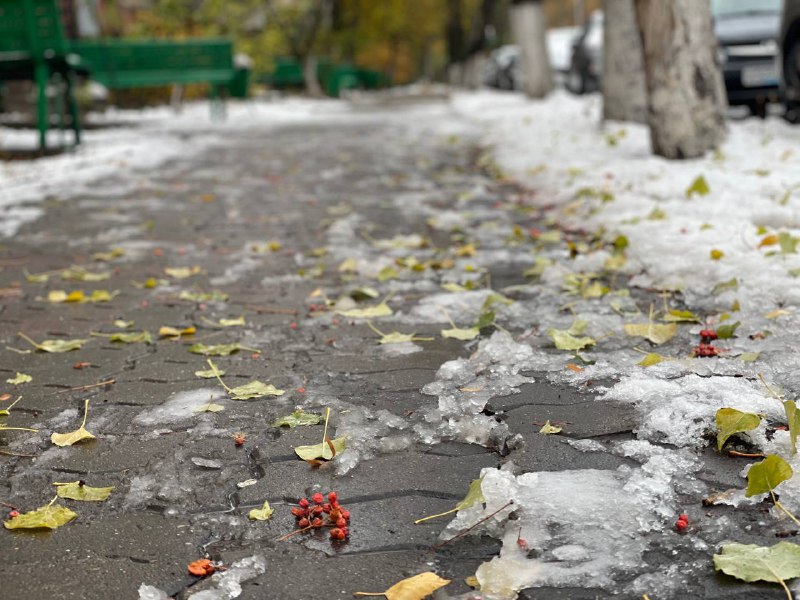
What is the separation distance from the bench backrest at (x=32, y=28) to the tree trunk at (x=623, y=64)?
594 cm

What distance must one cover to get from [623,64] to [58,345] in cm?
754

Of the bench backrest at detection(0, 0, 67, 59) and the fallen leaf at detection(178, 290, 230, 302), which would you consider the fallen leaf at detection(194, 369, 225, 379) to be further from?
the bench backrest at detection(0, 0, 67, 59)

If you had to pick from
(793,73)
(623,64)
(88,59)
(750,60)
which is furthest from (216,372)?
(88,59)

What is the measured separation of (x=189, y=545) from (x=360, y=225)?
415 centimetres

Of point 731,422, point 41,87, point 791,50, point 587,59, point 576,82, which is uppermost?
point 41,87

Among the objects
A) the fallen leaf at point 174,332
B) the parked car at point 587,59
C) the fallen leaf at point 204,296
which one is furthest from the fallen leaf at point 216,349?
the parked car at point 587,59

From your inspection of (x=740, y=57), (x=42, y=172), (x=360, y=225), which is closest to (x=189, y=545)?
(x=360, y=225)

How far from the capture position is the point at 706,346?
9.64 feet

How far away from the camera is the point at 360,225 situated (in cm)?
595

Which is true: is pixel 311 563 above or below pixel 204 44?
below

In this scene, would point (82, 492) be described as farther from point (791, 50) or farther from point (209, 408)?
point (791, 50)

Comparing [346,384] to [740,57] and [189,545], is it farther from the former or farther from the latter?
[740,57]

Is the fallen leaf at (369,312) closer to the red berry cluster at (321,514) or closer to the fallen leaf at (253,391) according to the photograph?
the fallen leaf at (253,391)

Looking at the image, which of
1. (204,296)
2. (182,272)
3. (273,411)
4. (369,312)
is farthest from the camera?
(182,272)
